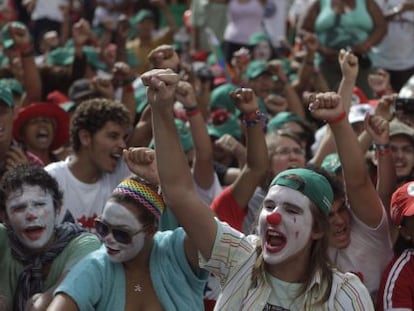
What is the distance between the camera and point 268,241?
375 cm

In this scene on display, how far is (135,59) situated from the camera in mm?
10000

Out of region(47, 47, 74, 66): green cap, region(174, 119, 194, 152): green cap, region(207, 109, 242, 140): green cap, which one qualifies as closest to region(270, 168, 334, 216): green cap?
region(174, 119, 194, 152): green cap

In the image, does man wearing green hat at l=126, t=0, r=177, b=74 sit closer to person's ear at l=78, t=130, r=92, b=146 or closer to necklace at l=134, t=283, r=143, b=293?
person's ear at l=78, t=130, r=92, b=146

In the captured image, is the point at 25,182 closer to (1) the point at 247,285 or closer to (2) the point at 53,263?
(2) the point at 53,263

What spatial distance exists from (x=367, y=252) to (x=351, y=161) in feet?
1.45

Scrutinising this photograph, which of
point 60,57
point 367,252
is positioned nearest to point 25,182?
point 367,252

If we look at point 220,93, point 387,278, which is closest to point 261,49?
point 220,93

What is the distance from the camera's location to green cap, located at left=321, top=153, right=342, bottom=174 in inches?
210

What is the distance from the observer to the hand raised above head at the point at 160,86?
3.52m

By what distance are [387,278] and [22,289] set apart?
149cm

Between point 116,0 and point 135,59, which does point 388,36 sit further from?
point 116,0

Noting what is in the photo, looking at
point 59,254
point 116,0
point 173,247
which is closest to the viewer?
point 173,247

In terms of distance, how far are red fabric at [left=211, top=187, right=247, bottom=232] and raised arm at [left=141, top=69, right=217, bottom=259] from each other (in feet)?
5.07

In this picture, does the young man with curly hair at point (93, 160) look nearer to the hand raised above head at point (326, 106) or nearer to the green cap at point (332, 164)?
the green cap at point (332, 164)
